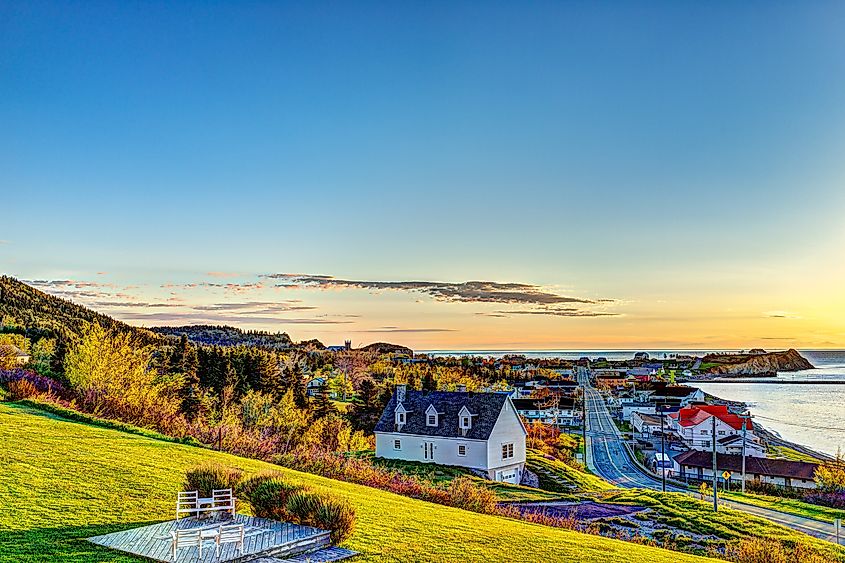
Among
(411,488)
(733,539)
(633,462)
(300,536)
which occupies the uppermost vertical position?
(300,536)

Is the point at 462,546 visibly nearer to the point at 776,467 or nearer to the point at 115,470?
the point at 115,470

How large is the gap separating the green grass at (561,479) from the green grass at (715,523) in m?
10.7

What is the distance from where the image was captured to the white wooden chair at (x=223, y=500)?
14.5 metres

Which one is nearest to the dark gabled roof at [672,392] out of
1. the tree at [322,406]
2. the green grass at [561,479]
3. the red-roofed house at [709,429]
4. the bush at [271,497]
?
the red-roofed house at [709,429]

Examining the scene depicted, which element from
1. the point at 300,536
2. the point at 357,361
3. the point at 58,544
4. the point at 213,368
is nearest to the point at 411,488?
the point at 300,536

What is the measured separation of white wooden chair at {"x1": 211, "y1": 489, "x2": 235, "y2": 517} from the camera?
14.5m

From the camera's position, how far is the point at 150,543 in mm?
12609

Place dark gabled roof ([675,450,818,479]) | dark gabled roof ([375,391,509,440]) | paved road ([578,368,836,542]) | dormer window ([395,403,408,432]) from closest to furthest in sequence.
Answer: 1. paved road ([578,368,836,542])
2. dark gabled roof ([375,391,509,440])
3. dormer window ([395,403,408,432])
4. dark gabled roof ([675,450,818,479])

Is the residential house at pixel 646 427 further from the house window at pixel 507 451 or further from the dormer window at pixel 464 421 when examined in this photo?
the dormer window at pixel 464 421

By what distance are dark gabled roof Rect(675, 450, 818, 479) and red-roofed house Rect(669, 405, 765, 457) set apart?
11.9 m

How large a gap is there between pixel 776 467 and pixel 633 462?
537 inches

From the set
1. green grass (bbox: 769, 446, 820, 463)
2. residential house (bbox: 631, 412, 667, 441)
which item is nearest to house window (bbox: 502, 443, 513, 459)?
green grass (bbox: 769, 446, 820, 463)

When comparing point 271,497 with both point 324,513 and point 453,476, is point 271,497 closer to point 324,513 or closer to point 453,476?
point 324,513

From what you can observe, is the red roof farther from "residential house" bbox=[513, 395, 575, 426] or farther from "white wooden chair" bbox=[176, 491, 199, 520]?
"white wooden chair" bbox=[176, 491, 199, 520]
